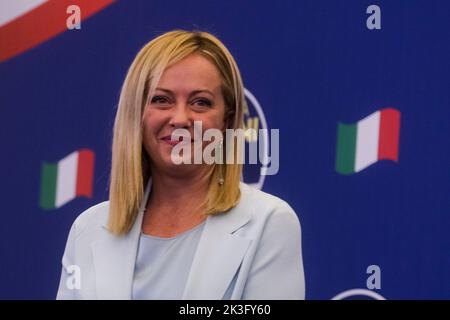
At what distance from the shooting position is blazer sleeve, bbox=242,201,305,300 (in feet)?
5.38

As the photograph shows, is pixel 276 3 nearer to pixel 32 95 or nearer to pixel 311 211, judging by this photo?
pixel 311 211

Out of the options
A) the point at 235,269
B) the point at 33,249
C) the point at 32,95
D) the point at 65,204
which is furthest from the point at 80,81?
the point at 235,269

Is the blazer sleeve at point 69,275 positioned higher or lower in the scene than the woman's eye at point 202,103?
lower

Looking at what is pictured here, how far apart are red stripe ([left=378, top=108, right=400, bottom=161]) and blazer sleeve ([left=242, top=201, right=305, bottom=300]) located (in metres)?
0.51

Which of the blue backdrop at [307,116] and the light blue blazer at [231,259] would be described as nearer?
the light blue blazer at [231,259]

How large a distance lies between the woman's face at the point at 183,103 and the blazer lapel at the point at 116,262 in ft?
0.54

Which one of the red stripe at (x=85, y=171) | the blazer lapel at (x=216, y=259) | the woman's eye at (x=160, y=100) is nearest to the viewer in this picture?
the blazer lapel at (x=216, y=259)

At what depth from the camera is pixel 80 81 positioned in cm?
225

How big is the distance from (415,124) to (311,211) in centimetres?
35

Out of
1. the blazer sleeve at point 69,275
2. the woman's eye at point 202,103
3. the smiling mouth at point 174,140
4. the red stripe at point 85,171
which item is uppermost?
the woman's eye at point 202,103

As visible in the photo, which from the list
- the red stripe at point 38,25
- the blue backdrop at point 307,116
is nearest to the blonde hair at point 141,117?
the blue backdrop at point 307,116

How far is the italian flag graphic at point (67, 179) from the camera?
88.0 inches

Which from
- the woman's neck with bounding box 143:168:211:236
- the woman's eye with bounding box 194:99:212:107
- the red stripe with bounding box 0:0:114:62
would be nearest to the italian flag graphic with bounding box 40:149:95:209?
the red stripe with bounding box 0:0:114:62

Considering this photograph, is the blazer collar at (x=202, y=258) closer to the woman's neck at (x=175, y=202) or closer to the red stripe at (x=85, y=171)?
the woman's neck at (x=175, y=202)
